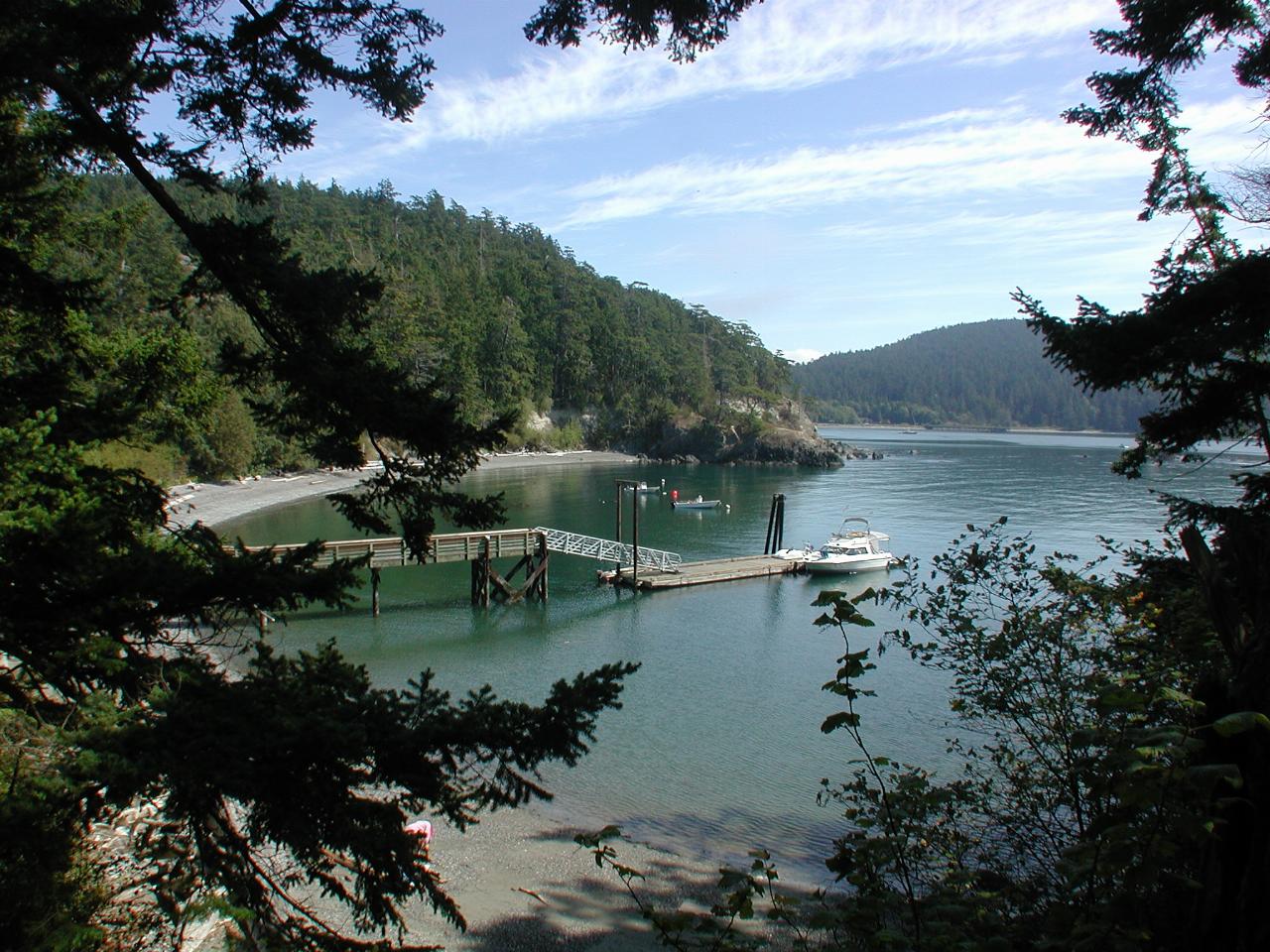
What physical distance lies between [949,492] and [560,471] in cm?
3518

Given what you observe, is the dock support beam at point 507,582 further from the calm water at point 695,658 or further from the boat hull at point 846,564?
the boat hull at point 846,564

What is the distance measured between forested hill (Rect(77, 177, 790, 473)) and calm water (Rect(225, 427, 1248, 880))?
3111cm

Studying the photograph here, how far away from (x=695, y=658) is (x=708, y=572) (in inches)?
392

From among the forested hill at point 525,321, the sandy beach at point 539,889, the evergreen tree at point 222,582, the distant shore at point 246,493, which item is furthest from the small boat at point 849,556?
the forested hill at point 525,321

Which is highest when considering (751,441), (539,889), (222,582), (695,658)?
(222,582)

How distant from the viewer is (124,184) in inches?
3046

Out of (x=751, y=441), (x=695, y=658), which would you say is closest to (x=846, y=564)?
(x=695, y=658)

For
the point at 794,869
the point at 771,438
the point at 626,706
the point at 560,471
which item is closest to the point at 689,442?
the point at 771,438

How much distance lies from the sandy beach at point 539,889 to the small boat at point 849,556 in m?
21.9

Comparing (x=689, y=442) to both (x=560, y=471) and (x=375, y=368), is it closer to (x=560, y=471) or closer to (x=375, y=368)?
(x=560, y=471)

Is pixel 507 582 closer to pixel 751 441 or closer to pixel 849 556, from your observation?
pixel 849 556

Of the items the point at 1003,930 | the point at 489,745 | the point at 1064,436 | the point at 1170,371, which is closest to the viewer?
the point at 489,745

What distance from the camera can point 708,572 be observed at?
104 feet

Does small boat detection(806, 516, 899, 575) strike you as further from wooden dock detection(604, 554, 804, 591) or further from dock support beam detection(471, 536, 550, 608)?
dock support beam detection(471, 536, 550, 608)
